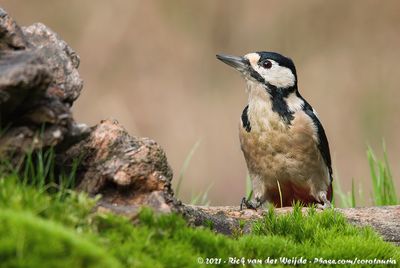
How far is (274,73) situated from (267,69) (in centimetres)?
5

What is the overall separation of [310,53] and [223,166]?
4.10 feet

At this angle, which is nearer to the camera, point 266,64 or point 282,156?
point 282,156

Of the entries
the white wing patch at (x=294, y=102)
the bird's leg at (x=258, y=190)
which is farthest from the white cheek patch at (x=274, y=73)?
the bird's leg at (x=258, y=190)

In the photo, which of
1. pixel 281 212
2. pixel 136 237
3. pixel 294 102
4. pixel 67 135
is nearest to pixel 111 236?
pixel 136 237

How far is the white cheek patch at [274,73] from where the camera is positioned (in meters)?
6.41

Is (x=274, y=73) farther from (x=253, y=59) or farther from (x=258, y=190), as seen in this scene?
(x=258, y=190)

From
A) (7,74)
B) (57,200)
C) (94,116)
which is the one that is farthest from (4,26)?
(94,116)

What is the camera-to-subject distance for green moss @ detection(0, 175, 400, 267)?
127 inches

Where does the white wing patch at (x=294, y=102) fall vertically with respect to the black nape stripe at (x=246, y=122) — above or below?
above

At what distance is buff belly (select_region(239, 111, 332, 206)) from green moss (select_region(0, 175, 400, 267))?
4.77 feet

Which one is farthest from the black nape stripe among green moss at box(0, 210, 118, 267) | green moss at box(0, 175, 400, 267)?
green moss at box(0, 210, 118, 267)

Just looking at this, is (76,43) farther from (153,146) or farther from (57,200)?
(57,200)

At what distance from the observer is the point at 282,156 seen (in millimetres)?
6234

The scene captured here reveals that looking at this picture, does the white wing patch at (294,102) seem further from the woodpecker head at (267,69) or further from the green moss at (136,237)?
the green moss at (136,237)
